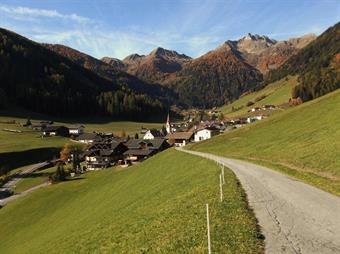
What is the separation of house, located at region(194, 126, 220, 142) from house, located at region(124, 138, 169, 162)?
14003 millimetres

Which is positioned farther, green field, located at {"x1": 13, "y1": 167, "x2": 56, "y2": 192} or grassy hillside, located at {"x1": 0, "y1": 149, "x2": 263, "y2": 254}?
green field, located at {"x1": 13, "y1": 167, "x2": 56, "y2": 192}

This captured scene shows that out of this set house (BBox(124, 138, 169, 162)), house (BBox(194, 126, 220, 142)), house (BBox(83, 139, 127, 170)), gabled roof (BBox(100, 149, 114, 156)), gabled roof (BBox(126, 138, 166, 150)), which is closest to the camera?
house (BBox(83, 139, 127, 170))

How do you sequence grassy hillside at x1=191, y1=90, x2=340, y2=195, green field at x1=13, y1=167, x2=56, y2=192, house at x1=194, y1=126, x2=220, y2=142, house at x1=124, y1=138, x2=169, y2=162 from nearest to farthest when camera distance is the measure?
grassy hillside at x1=191, y1=90, x2=340, y2=195
green field at x1=13, y1=167, x2=56, y2=192
house at x1=124, y1=138, x2=169, y2=162
house at x1=194, y1=126, x2=220, y2=142

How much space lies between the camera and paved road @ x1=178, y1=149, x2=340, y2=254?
18328mm

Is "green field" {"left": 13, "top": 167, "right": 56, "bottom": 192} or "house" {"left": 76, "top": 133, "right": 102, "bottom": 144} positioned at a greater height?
"house" {"left": 76, "top": 133, "right": 102, "bottom": 144}

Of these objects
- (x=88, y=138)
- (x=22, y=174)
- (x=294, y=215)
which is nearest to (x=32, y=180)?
(x=22, y=174)

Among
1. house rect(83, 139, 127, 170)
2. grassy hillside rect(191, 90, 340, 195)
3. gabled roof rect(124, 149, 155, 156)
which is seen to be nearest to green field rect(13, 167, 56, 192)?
house rect(83, 139, 127, 170)

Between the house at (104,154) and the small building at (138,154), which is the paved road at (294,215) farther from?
the house at (104,154)

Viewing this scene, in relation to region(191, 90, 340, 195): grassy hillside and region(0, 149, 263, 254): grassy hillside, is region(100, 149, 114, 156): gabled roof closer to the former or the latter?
region(191, 90, 340, 195): grassy hillside

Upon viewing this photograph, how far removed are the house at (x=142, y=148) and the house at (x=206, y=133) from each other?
14.0 meters

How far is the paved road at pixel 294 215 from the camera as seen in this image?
18328 mm

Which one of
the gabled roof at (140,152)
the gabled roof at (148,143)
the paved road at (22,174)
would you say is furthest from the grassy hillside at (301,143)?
the paved road at (22,174)

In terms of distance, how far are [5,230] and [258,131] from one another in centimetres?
6111

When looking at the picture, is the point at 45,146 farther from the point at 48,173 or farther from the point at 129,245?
the point at 129,245
